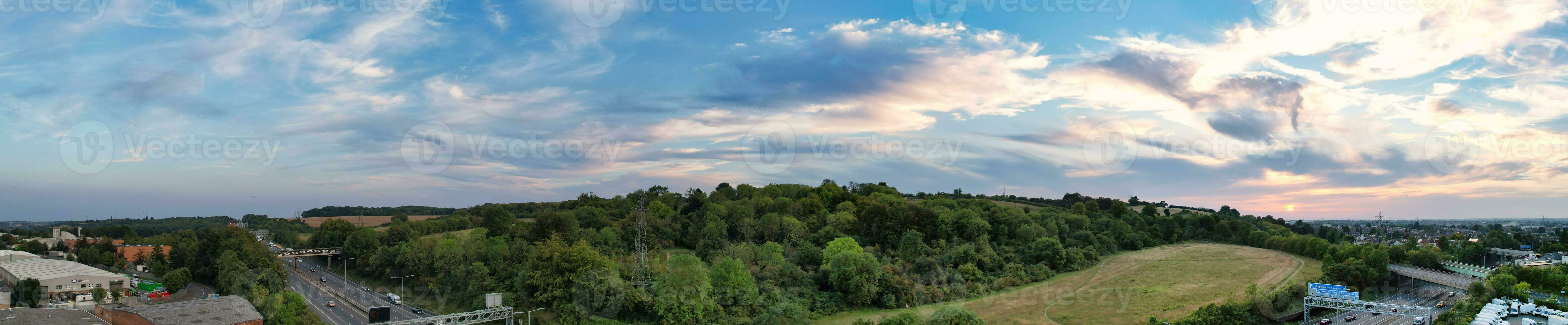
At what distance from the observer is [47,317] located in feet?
137

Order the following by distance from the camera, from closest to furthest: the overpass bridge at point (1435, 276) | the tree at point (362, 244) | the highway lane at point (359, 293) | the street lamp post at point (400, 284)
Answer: the overpass bridge at point (1435, 276) → the highway lane at point (359, 293) → the street lamp post at point (400, 284) → the tree at point (362, 244)

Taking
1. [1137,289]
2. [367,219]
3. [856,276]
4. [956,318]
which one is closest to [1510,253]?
[1137,289]

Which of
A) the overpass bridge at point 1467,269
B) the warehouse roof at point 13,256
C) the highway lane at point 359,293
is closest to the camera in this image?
the highway lane at point 359,293

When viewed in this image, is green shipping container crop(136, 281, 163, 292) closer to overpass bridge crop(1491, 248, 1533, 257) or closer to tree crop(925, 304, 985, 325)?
tree crop(925, 304, 985, 325)

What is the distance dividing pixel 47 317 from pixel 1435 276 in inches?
3753

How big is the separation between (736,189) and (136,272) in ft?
235

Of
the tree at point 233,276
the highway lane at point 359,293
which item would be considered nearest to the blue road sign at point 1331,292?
the highway lane at point 359,293

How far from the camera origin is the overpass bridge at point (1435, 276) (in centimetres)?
5212

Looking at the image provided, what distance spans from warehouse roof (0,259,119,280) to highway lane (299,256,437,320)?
56.9ft

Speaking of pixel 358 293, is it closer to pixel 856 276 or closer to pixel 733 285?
pixel 733 285

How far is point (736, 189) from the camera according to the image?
340 feet

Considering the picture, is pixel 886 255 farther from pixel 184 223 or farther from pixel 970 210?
pixel 184 223

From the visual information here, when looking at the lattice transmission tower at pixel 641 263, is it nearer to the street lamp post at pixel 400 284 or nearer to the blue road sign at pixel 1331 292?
the street lamp post at pixel 400 284

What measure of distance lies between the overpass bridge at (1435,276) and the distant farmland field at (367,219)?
110810 millimetres
